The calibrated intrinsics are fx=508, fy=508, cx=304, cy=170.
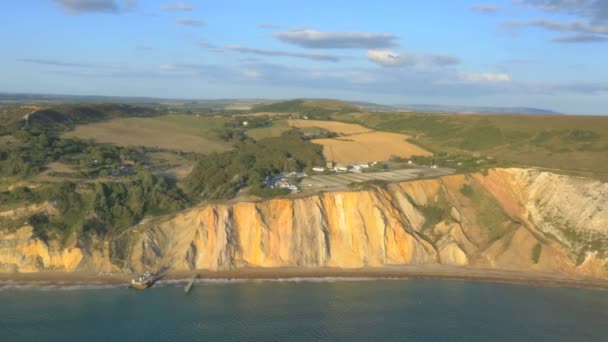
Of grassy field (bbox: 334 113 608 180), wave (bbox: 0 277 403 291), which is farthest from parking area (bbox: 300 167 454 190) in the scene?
wave (bbox: 0 277 403 291)

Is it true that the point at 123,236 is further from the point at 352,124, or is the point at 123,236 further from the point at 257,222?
the point at 352,124

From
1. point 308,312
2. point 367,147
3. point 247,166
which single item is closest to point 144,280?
point 308,312

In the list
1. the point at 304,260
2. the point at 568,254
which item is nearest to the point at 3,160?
the point at 304,260

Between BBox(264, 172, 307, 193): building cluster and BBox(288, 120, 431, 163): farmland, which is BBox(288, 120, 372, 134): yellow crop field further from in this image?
BBox(264, 172, 307, 193): building cluster

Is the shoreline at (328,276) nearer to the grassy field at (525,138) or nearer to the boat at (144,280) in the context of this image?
the boat at (144,280)

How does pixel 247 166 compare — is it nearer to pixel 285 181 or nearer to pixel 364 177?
pixel 285 181
